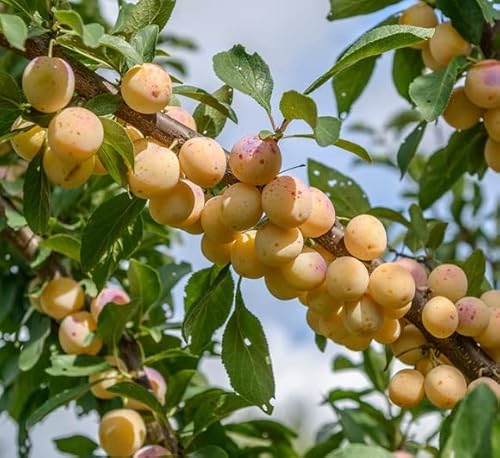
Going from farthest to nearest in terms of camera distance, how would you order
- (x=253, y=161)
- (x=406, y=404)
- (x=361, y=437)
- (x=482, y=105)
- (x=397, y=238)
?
(x=397, y=238)
(x=361, y=437)
(x=482, y=105)
(x=406, y=404)
(x=253, y=161)

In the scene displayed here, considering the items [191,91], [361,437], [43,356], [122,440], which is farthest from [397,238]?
[191,91]

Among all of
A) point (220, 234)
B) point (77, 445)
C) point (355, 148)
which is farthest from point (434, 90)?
point (77, 445)

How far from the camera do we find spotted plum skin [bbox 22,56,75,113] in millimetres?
619

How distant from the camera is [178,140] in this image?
70cm

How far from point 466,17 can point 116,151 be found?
18.0 inches

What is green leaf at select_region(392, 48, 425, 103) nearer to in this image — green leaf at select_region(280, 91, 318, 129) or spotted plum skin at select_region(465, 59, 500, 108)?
spotted plum skin at select_region(465, 59, 500, 108)

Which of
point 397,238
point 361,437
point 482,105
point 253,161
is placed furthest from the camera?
point 397,238

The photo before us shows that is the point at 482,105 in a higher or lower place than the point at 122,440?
higher

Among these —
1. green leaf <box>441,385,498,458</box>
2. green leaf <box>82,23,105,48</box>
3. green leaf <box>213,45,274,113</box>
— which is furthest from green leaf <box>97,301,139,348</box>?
green leaf <box>441,385,498,458</box>

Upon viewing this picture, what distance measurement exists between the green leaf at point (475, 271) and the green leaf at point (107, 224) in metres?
0.33

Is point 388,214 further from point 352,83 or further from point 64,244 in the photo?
point 64,244

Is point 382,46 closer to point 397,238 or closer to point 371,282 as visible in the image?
point 371,282

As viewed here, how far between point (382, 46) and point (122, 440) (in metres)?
0.50

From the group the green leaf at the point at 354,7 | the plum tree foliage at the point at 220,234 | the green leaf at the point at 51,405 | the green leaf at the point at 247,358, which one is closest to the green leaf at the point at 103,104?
the plum tree foliage at the point at 220,234
